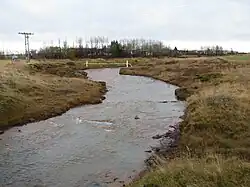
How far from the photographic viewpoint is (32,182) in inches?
561

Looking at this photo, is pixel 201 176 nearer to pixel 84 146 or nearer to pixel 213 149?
pixel 213 149

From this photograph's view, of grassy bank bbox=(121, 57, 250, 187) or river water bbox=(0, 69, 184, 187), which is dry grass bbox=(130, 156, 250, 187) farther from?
river water bbox=(0, 69, 184, 187)

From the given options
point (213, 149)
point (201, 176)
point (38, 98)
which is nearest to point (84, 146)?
point (213, 149)

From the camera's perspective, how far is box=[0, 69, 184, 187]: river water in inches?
586

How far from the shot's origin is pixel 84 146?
19.3 metres

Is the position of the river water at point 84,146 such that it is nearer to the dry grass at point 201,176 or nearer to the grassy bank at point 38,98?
the grassy bank at point 38,98

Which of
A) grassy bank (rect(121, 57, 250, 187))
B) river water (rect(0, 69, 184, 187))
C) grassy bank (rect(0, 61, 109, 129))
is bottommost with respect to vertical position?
river water (rect(0, 69, 184, 187))

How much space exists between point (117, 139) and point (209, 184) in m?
11.4

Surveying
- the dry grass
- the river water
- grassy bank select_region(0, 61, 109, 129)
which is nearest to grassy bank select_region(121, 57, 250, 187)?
the dry grass

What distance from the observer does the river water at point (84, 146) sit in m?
14.9

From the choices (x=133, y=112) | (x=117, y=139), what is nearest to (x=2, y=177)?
(x=117, y=139)

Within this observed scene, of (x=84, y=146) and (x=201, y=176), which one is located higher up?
(x=201, y=176)

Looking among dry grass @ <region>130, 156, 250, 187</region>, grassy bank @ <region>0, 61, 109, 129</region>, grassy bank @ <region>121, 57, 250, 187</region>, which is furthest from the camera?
grassy bank @ <region>0, 61, 109, 129</region>

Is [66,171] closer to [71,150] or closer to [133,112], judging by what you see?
[71,150]
